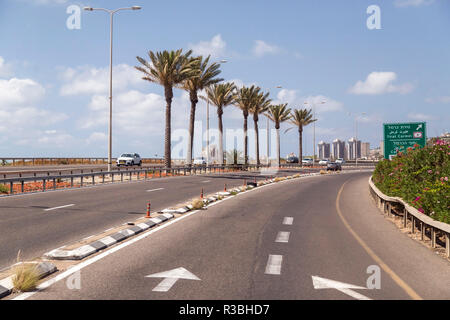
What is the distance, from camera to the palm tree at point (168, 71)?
42625 mm

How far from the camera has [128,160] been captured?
5872 centimetres

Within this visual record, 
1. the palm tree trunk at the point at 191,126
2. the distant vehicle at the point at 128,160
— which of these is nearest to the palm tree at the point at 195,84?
the palm tree trunk at the point at 191,126

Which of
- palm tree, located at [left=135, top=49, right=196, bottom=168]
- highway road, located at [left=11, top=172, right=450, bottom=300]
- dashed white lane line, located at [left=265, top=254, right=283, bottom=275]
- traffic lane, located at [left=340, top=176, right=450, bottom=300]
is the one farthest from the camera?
palm tree, located at [left=135, top=49, right=196, bottom=168]

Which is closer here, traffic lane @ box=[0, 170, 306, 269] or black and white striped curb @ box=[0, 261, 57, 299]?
black and white striped curb @ box=[0, 261, 57, 299]

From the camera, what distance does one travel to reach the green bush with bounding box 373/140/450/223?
10.3m

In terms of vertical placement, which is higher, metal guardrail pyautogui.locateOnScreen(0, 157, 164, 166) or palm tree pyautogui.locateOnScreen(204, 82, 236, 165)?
palm tree pyautogui.locateOnScreen(204, 82, 236, 165)

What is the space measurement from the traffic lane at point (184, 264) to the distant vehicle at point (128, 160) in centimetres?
4732

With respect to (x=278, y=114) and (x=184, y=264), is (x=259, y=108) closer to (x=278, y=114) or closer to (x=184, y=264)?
(x=278, y=114)

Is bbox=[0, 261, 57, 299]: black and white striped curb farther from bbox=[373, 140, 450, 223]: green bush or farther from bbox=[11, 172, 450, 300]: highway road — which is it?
bbox=[373, 140, 450, 223]: green bush

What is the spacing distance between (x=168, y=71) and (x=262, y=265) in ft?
122

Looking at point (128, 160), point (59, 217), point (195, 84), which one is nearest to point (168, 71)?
point (195, 84)

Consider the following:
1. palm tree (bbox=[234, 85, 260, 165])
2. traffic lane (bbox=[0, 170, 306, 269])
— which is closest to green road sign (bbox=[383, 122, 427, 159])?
traffic lane (bbox=[0, 170, 306, 269])

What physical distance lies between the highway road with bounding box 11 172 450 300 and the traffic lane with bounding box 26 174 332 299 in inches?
0.6
